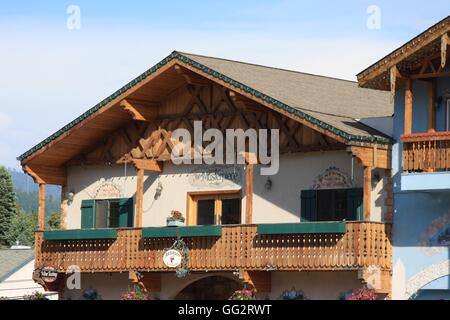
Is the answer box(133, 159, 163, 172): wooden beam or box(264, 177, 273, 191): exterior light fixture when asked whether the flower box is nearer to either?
box(133, 159, 163, 172): wooden beam

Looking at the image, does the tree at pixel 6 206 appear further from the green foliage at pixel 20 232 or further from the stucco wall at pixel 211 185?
the stucco wall at pixel 211 185

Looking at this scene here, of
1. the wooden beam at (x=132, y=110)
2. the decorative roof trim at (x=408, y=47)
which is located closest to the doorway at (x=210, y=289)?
the wooden beam at (x=132, y=110)

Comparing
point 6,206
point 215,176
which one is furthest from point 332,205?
point 6,206

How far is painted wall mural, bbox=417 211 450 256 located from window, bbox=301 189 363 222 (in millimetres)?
2013

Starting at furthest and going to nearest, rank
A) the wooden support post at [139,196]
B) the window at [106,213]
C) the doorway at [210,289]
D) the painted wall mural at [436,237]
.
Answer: the window at [106,213], the wooden support post at [139,196], the doorway at [210,289], the painted wall mural at [436,237]

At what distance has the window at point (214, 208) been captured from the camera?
129 feet

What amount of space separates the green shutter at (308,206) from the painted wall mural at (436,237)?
Answer: 3484 millimetres

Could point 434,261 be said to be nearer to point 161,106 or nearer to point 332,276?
point 332,276

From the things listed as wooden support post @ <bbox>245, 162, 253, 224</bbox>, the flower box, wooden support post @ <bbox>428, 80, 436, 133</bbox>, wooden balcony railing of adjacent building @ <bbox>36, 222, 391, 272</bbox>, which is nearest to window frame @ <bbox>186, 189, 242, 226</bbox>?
the flower box

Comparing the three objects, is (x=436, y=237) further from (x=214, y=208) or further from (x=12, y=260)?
(x=12, y=260)

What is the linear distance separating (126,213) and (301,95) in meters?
6.93

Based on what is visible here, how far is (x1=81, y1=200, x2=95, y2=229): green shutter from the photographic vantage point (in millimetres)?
42531

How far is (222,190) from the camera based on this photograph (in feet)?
129
